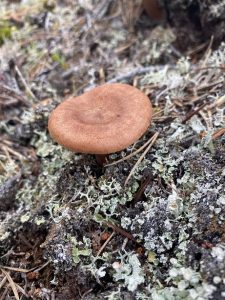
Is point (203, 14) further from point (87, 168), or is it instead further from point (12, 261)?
point (12, 261)

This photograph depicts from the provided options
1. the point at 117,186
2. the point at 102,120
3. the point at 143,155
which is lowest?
the point at 117,186

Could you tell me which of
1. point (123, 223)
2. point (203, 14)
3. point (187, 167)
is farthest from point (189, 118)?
point (203, 14)

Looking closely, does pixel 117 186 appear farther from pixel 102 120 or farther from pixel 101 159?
pixel 102 120

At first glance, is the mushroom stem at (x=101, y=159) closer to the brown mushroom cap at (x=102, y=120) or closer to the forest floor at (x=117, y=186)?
the forest floor at (x=117, y=186)

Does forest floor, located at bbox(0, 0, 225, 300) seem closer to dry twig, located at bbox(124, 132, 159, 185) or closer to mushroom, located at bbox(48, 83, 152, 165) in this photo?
dry twig, located at bbox(124, 132, 159, 185)

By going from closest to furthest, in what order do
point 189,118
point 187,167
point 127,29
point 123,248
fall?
point 123,248, point 187,167, point 189,118, point 127,29

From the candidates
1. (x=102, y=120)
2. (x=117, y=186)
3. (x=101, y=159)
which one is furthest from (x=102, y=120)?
(x=117, y=186)

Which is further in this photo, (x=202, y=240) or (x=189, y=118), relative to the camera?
(x=189, y=118)

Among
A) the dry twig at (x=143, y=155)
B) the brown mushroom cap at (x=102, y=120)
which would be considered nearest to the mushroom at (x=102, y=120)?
the brown mushroom cap at (x=102, y=120)
